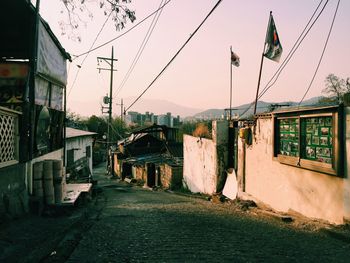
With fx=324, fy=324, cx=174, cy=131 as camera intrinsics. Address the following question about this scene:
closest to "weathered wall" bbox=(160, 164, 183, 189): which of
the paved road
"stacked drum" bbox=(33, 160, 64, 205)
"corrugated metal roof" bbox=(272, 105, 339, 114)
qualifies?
"stacked drum" bbox=(33, 160, 64, 205)

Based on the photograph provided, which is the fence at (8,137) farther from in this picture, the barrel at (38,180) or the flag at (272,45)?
the flag at (272,45)

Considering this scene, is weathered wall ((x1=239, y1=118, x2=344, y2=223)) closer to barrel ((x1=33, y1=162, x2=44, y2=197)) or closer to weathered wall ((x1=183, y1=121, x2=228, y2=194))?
weathered wall ((x1=183, y1=121, x2=228, y2=194))

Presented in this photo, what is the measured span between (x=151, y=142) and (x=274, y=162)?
1090 inches

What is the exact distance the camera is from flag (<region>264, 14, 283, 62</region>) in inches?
467

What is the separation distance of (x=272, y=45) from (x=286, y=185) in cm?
540

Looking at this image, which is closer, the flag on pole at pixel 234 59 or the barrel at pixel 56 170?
the barrel at pixel 56 170

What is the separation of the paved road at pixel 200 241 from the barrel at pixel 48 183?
1.56 meters

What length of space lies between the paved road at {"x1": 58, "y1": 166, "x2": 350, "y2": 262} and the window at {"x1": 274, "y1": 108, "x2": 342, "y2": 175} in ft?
5.25

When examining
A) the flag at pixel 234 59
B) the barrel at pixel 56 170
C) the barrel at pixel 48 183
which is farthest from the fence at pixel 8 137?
the flag at pixel 234 59

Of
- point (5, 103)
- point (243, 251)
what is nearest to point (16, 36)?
point (5, 103)

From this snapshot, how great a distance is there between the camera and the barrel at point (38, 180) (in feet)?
29.6

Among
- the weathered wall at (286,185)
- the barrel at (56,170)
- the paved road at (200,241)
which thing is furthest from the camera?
the barrel at (56,170)

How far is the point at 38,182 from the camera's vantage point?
9.16 m

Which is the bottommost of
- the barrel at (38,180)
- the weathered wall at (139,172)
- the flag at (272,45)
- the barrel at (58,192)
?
the weathered wall at (139,172)
